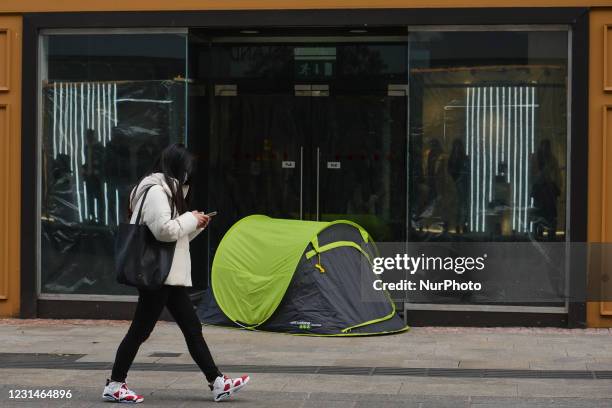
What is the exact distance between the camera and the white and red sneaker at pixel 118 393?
771cm

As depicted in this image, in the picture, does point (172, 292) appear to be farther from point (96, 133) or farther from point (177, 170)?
point (96, 133)

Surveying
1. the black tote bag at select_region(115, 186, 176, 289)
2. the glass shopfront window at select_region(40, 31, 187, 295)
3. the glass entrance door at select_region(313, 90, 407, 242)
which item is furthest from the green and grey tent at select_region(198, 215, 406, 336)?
the black tote bag at select_region(115, 186, 176, 289)

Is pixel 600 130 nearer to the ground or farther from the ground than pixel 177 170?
farther from the ground

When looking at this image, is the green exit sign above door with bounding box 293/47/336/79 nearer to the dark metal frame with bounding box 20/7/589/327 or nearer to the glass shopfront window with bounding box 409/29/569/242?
the dark metal frame with bounding box 20/7/589/327

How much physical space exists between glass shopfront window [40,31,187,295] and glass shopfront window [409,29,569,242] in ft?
8.48

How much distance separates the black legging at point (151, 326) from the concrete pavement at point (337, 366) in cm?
30

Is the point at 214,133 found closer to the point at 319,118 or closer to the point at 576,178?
the point at 319,118

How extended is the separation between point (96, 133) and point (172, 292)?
208 inches

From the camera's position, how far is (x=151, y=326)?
775 centimetres

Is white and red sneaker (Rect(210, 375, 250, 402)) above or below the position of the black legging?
below

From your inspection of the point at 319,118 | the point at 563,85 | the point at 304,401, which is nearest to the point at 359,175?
the point at 319,118

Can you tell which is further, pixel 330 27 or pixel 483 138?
pixel 330 27

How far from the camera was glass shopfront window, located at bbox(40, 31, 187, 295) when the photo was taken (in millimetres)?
12469

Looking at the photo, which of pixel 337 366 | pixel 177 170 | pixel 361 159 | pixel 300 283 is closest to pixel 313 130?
pixel 361 159
